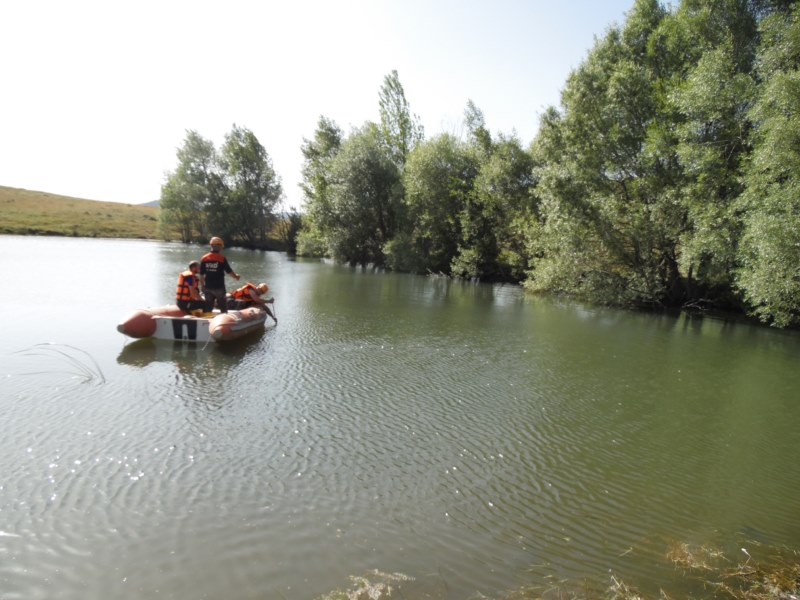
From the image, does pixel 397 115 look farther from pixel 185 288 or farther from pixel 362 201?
pixel 185 288

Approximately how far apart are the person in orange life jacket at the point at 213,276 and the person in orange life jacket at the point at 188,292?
0.99 feet

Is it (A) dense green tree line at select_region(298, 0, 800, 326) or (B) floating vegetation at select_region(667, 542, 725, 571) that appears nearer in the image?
(B) floating vegetation at select_region(667, 542, 725, 571)

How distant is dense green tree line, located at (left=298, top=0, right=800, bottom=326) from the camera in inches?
646

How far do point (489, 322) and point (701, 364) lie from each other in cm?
702

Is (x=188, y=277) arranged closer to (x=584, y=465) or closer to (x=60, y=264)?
(x=584, y=465)

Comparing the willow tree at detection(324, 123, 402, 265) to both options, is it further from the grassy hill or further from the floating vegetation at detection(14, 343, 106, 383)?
the grassy hill

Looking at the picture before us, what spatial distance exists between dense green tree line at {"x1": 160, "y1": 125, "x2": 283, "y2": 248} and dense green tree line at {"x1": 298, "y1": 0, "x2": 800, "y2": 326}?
33.6 m

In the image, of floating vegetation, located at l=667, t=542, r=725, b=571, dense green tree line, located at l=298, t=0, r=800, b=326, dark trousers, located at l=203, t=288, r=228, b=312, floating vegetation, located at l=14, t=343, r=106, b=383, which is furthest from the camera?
dense green tree line, located at l=298, t=0, r=800, b=326

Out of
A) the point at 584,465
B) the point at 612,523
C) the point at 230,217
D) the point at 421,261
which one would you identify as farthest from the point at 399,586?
the point at 230,217

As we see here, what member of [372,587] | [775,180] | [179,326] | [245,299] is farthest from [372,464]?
[775,180]

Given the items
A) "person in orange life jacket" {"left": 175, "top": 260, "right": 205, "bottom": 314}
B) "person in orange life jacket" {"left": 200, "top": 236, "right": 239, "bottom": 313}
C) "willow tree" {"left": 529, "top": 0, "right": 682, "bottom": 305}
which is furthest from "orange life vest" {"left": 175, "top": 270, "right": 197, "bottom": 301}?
"willow tree" {"left": 529, "top": 0, "right": 682, "bottom": 305}

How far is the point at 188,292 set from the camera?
42.6 feet

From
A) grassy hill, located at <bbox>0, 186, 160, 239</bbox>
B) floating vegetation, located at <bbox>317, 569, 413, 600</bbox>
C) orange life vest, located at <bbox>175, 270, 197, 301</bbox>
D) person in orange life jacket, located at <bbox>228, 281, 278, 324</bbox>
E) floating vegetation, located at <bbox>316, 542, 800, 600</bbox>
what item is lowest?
floating vegetation, located at <bbox>317, 569, 413, 600</bbox>

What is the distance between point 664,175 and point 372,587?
22.8 m
